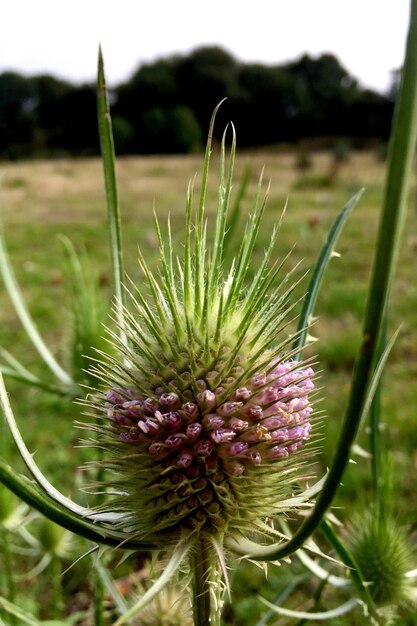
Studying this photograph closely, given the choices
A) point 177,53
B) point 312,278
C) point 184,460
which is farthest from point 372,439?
point 177,53

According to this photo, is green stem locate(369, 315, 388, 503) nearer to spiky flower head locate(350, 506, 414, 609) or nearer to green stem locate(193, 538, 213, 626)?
spiky flower head locate(350, 506, 414, 609)

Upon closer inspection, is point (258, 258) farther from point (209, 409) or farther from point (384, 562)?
point (209, 409)

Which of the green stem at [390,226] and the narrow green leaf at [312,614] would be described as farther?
the narrow green leaf at [312,614]

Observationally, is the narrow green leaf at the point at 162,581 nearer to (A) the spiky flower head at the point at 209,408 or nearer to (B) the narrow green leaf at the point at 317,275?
(A) the spiky flower head at the point at 209,408

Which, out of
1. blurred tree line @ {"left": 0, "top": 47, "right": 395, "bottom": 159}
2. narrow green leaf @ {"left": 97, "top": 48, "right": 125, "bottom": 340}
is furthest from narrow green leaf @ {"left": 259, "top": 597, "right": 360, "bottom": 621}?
blurred tree line @ {"left": 0, "top": 47, "right": 395, "bottom": 159}

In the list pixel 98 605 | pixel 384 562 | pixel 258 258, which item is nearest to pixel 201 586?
pixel 98 605

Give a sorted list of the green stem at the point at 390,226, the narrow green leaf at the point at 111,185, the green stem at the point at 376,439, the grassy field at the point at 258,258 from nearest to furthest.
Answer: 1. the green stem at the point at 390,226
2. the narrow green leaf at the point at 111,185
3. the green stem at the point at 376,439
4. the grassy field at the point at 258,258

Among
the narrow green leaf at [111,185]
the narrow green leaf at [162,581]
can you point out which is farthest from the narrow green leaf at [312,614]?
the narrow green leaf at [111,185]

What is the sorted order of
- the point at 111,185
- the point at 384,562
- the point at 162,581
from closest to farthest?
the point at 162,581
the point at 111,185
the point at 384,562
